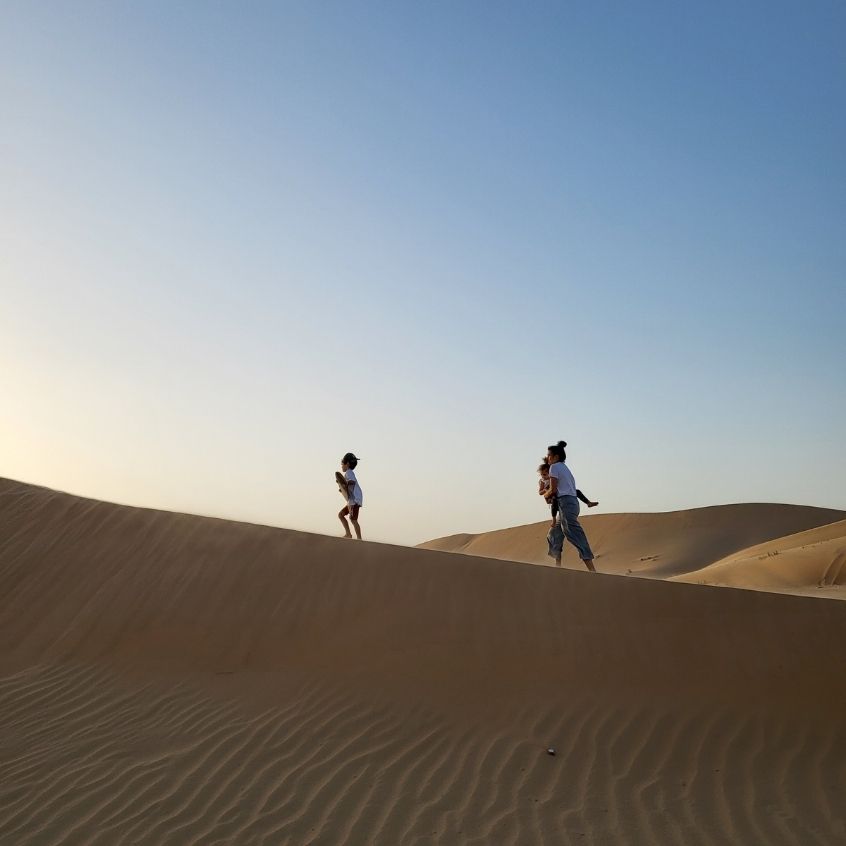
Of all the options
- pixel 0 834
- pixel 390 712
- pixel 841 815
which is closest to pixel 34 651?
pixel 0 834

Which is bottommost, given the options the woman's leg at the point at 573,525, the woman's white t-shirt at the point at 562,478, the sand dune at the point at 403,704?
the sand dune at the point at 403,704

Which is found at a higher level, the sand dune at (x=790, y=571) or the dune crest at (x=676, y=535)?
the dune crest at (x=676, y=535)

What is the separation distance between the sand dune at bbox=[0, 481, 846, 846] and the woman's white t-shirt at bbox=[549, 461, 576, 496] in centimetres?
182

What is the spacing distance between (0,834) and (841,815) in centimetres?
495

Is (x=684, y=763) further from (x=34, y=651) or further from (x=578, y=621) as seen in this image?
(x=34, y=651)

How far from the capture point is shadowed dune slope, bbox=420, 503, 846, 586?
2386 centimetres

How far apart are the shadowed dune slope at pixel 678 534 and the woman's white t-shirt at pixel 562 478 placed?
1348cm

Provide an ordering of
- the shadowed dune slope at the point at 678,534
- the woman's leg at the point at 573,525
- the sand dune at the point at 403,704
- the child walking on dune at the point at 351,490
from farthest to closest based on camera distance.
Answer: the shadowed dune slope at the point at 678,534 < the child walking on dune at the point at 351,490 < the woman's leg at the point at 573,525 < the sand dune at the point at 403,704

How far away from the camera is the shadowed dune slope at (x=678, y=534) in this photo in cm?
2386

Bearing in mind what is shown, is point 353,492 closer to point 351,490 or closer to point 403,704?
point 351,490

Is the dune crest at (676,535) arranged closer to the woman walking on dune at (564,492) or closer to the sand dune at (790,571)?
the sand dune at (790,571)

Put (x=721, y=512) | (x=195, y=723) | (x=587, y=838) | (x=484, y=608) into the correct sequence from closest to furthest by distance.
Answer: (x=587, y=838)
(x=195, y=723)
(x=484, y=608)
(x=721, y=512)

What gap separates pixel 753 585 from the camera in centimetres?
1277

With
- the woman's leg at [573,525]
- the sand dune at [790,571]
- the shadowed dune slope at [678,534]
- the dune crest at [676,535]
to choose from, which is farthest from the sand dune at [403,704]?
A: the shadowed dune slope at [678,534]
